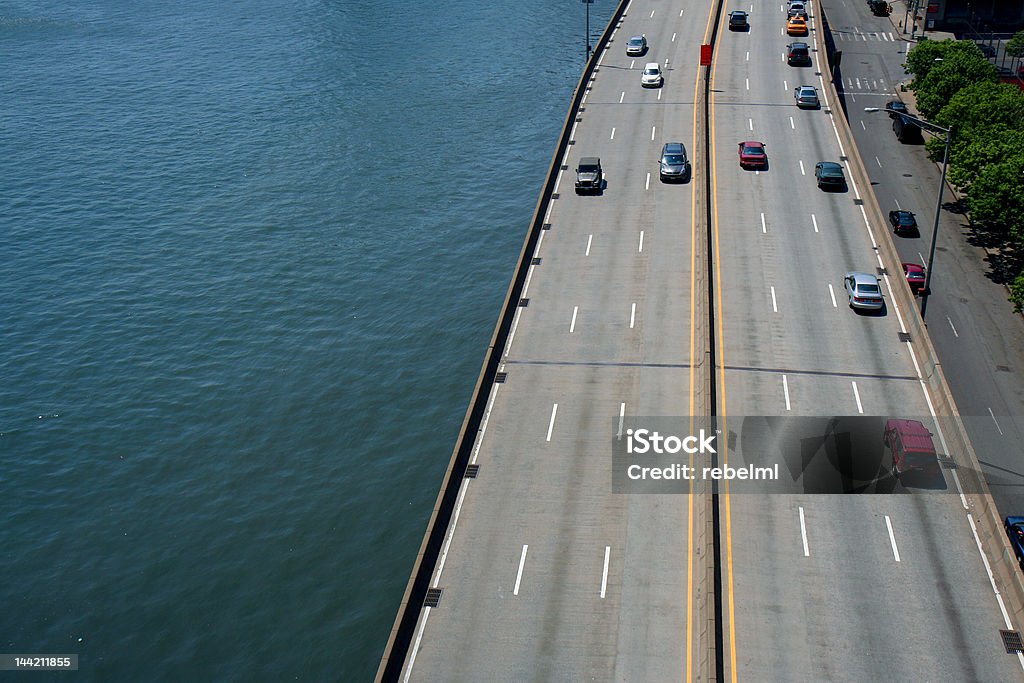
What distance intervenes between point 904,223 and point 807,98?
56.6 ft

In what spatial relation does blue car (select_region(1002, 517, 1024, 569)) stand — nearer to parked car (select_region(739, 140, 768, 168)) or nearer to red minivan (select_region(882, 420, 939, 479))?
red minivan (select_region(882, 420, 939, 479))

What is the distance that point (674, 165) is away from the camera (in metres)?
70.5

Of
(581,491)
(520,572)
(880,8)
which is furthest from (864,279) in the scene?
(880,8)

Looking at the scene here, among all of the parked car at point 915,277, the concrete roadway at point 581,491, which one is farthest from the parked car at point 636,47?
the parked car at point 915,277

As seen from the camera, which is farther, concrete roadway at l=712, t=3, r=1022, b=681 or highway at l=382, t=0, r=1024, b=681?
highway at l=382, t=0, r=1024, b=681

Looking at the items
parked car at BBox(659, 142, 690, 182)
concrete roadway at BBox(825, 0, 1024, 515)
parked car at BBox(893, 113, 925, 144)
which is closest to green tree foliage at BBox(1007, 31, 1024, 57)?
concrete roadway at BBox(825, 0, 1024, 515)

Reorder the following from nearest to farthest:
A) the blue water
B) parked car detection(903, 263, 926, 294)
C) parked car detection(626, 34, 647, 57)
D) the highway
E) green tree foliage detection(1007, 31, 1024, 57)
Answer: the highway
the blue water
parked car detection(903, 263, 926, 294)
parked car detection(626, 34, 647, 57)
green tree foliage detection(1007, 31, 1024, 57)

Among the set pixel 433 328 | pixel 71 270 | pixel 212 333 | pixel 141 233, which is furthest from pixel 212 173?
pixel 433 328

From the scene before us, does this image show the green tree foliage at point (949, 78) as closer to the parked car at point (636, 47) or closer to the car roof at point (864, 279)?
the parked car at point (636, 47)

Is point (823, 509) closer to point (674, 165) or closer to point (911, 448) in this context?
point (911, 448)

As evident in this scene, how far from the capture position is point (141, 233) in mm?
83625

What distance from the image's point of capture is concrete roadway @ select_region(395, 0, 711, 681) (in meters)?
33.6

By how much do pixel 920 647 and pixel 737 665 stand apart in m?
6.45

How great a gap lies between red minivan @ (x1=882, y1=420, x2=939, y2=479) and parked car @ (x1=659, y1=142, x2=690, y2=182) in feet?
105
